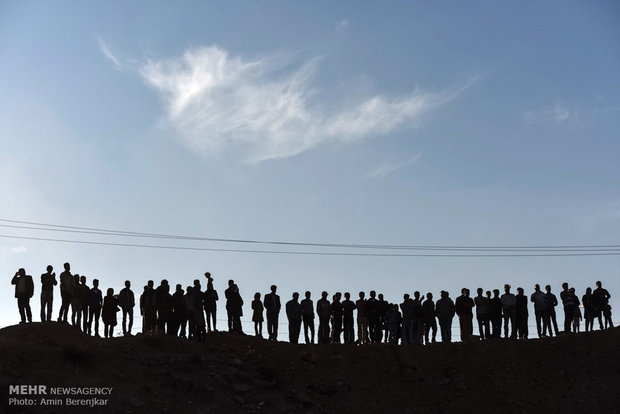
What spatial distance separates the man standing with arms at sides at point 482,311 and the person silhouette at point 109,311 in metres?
11.8

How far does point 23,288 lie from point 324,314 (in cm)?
973

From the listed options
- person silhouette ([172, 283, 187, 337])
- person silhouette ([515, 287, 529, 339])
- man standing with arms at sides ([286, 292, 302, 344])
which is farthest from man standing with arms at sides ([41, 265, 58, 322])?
person silhouette ([515, 287, 529, 339])

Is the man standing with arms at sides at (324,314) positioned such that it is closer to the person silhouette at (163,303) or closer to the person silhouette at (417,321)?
the person silhouette at (417,321)

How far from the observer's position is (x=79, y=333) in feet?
91.9

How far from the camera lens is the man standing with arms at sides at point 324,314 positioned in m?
30.8

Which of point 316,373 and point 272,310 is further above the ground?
point 272,310

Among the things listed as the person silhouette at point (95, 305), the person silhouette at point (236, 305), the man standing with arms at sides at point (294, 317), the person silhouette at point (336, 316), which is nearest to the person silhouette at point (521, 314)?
the person silhouette at point (336, 316)

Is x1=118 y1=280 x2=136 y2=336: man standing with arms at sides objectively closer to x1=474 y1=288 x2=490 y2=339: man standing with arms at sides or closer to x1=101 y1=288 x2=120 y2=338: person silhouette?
x1=101 y1=288 x2=120 y2=338: person silhouette

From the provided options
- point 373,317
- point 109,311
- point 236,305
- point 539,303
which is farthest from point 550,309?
point 109,311

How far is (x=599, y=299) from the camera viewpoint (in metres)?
30.9

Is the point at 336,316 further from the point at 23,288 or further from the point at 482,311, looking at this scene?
the point at 23,288

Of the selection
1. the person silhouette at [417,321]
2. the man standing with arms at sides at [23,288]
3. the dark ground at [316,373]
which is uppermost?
the man standing with arms at sides at [23,288]

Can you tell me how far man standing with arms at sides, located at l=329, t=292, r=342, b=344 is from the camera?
30.8 meters

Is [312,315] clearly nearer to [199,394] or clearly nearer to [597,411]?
[199,394]
